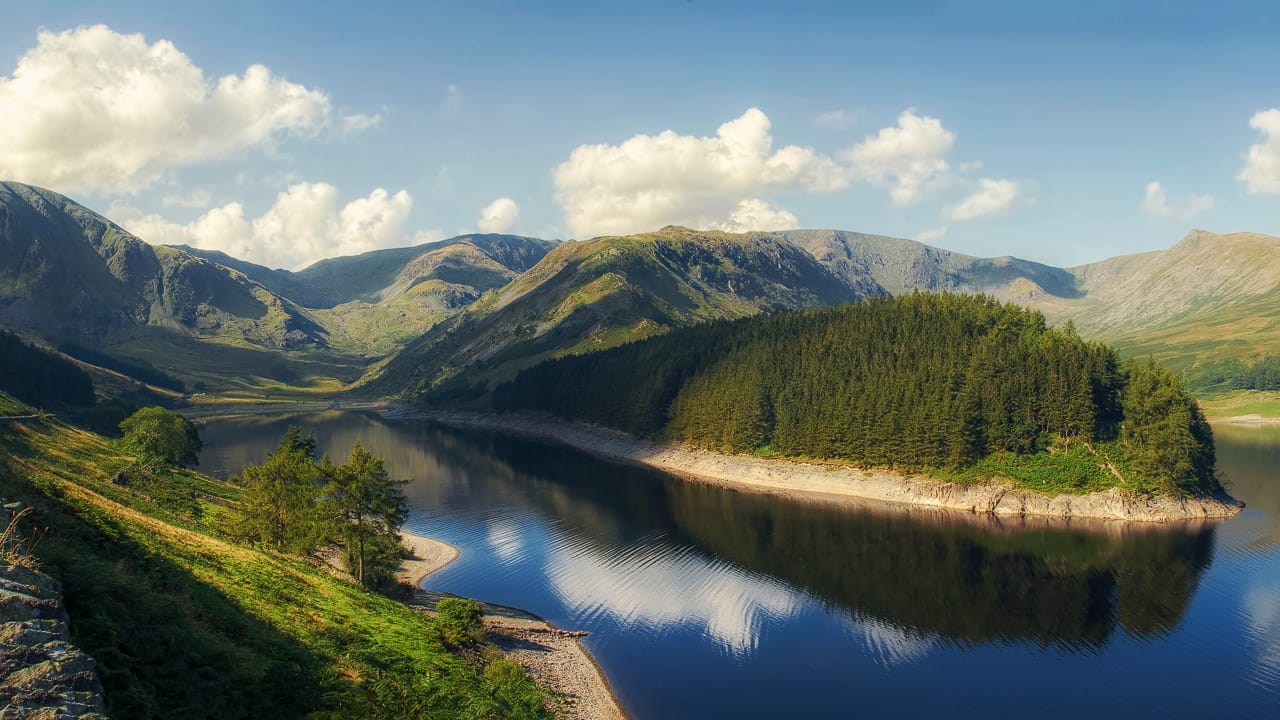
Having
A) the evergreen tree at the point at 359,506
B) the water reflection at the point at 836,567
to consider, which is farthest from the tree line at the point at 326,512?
the water reflection at the point at 836,567

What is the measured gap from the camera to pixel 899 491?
370 ft

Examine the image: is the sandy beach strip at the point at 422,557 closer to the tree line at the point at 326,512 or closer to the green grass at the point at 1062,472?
the tree line at the point at 326,512

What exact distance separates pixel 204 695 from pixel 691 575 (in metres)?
62.4

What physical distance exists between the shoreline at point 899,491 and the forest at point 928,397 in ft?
8.88

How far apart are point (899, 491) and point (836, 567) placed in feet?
A: 123

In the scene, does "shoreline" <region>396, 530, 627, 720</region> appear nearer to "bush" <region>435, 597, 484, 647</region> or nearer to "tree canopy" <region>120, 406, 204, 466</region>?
"bush" <region>435, 597, 484, 647</region>

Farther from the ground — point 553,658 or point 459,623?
point 459,623

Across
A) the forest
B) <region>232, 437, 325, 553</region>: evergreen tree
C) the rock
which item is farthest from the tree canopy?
the forest

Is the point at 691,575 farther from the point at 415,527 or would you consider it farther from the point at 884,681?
the point at 415,527

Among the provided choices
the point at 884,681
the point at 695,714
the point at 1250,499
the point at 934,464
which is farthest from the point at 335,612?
the point at 1250,499

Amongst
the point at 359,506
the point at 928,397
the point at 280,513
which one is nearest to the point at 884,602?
the point at 359,506

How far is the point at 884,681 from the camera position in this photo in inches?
2130

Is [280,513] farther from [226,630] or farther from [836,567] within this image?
[836,567]

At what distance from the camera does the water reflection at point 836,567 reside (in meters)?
64.8
